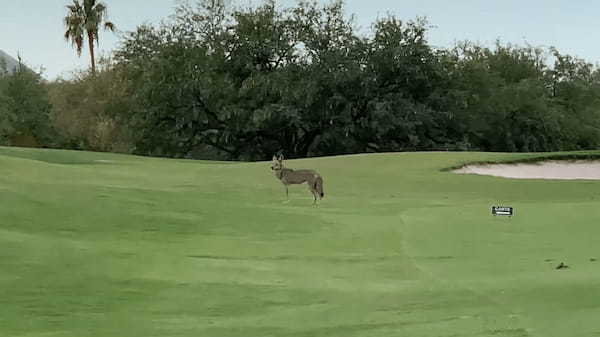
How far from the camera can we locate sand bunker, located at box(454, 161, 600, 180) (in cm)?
2484

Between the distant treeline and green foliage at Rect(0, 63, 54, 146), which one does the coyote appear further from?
green foliage at Rect(0, 63, 54, 146)

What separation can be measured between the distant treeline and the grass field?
1116 inches

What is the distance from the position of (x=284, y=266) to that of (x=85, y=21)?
2592 inches

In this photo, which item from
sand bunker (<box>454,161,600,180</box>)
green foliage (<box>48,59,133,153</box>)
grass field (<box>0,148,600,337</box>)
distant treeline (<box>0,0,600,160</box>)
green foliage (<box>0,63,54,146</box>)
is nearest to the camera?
grass field (<box>0,148,600,337</box>)

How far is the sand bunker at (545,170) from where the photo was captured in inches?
978

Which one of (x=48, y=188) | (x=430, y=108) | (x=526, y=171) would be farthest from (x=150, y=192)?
(x=430, y=108)

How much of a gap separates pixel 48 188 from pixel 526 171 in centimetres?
1683

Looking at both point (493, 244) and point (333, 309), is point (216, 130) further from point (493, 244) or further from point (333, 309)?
point (333, 309)

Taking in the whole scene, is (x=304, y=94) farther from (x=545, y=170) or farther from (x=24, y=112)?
(x=24, y=112)

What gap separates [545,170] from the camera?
26.1 metres

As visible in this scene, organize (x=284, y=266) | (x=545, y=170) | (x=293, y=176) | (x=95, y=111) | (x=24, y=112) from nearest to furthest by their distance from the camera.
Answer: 1. (x=284, y=266)
2. (x=293, y=176)
3. (x=545, y=170)
4. (x=95, y=111)
5. (x=24, y=112)

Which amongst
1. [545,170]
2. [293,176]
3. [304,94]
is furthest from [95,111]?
[293,176]

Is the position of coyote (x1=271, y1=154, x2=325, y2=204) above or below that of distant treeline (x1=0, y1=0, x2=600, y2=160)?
below

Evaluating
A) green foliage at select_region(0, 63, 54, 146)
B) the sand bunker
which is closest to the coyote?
the sand bunker
